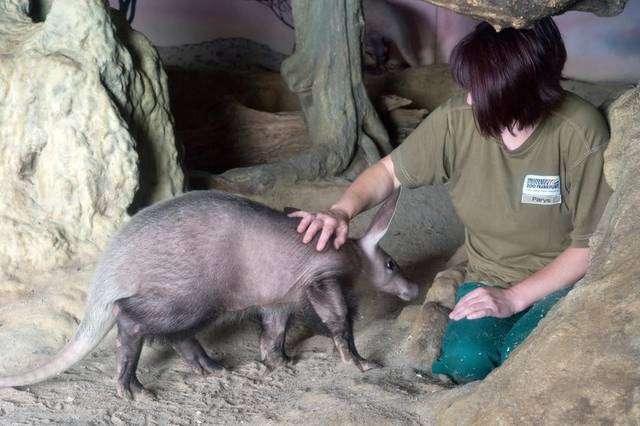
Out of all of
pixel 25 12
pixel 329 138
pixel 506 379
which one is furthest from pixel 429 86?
pixel 506 379

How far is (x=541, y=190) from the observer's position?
2.86m

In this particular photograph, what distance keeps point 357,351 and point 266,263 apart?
56 cm

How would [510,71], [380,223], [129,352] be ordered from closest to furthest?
[510,71], [129,352], [380,223]

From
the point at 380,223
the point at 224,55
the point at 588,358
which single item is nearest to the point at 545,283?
the point at 588,358

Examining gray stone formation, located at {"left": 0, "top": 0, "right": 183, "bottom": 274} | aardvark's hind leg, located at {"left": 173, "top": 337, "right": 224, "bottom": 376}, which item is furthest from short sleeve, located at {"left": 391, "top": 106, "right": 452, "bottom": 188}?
gray stone formation, located at {"left": 0, "top": 0, "right": 183, "bottom": 274}

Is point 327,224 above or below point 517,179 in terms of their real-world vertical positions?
below

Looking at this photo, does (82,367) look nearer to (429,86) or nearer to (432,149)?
(432,149)

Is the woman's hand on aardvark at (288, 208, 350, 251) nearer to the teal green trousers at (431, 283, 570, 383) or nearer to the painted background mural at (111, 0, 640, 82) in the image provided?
the teal green trousers at (431, 283, 570, 383)

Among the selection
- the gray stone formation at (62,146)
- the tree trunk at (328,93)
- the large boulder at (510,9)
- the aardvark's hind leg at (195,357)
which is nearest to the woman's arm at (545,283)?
the large boulder at (510,9)

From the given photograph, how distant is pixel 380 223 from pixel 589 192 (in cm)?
116

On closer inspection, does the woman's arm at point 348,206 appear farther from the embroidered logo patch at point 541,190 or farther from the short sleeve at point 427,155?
the embroidered logo patch at point 541,190

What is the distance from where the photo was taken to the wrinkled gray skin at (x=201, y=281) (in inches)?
121

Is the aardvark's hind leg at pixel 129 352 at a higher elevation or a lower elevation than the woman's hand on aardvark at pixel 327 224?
lower

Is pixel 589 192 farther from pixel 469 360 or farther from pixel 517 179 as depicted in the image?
pixel 469 360
